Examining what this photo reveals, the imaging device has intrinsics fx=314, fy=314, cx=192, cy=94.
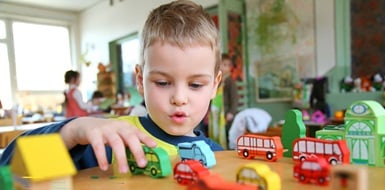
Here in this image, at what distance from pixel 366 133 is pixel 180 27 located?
0.28m

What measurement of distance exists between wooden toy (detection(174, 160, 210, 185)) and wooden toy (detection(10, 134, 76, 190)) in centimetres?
10

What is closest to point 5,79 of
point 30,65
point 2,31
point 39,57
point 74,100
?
point 30,65

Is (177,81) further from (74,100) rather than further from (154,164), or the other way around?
(74,100)

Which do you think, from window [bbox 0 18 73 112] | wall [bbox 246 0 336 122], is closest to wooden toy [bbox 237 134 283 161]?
wall [bbox 246 0 336 122]

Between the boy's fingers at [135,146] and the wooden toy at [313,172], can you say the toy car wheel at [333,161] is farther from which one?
the boy's fingers at [135,146]

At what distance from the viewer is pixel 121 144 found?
293mm

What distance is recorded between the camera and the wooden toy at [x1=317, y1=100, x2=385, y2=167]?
318 mm

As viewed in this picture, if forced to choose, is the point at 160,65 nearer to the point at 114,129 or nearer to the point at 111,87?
the point at 114,129

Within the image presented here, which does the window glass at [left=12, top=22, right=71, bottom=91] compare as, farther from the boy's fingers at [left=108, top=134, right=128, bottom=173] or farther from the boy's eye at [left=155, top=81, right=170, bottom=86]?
the boy's fingers at [left=108, top=134, right=128, bottom=173]

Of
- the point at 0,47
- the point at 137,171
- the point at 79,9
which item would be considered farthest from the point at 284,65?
the point at 0,47

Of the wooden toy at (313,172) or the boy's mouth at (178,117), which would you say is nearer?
the wooden toy at (313,172)

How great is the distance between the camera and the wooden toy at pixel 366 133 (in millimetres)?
318

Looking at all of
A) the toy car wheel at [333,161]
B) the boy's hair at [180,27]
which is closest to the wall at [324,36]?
the boy's hair at [180,27]

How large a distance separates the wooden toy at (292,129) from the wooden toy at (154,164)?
0.18 metres
